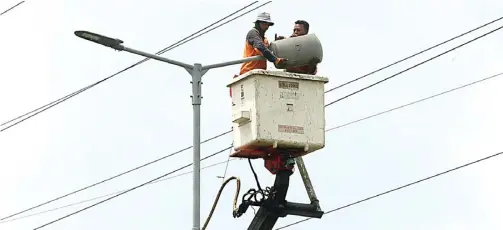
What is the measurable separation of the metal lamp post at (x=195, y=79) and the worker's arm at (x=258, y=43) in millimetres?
93

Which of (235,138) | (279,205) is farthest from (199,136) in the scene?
(279,205)

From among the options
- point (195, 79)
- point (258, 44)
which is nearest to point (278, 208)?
point (195, 79)

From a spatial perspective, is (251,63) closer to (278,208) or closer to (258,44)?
(258,44)

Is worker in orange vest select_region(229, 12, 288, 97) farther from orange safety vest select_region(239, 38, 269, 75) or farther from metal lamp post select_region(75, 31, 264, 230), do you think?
metal lamp post select_region(75, 31, 264, 230)

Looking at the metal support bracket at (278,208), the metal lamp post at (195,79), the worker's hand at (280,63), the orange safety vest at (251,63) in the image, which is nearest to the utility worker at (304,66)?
the worker's hand at (280,63)

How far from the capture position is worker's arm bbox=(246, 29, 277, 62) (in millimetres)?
14609

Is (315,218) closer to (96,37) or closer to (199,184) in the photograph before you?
(199,184)

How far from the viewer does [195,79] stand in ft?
48.8

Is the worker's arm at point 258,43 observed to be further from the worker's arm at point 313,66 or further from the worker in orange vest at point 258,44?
the worker's arm at point 313,66

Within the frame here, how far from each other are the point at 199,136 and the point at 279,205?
4.84 ft

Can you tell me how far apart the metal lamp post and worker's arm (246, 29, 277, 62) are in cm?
9

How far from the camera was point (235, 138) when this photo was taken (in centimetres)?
1455

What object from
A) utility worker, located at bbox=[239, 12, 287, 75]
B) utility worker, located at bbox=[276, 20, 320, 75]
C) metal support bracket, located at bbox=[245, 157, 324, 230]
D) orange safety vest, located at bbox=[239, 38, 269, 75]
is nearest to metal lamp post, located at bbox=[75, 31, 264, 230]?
utility worker, located at bbox=[239, 12, 287, 75]

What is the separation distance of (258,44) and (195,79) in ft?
3.12
